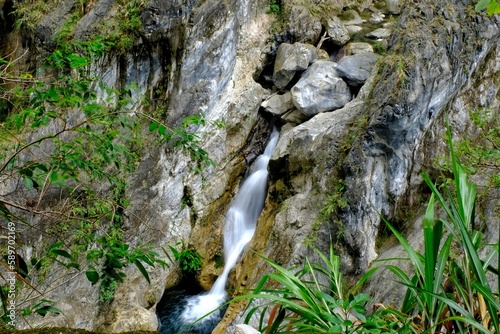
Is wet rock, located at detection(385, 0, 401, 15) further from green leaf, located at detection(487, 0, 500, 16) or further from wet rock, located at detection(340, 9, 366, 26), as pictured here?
green leaf, located at detection(487, 0, 500, 16)

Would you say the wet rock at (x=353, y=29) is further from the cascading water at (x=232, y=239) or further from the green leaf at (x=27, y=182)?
the green leaf at (x=27, y=182)

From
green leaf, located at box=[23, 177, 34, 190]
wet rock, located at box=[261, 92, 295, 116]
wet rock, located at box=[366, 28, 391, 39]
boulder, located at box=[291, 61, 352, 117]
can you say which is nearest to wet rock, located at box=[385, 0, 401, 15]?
wet rock, located at box=[366, 28, 391, 39]

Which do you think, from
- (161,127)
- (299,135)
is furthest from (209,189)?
(161,127)

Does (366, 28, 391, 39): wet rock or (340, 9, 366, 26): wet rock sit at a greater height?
(340, 9, 366, 26): wet rock

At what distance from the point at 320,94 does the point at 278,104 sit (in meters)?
0.89

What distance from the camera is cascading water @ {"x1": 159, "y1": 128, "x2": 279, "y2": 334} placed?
6.98 metres

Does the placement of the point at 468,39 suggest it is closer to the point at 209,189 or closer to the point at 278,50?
the point at 278,50

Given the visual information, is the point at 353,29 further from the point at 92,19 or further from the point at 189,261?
the point at 189,261

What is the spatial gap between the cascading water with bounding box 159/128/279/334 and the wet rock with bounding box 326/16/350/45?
8.42 ft

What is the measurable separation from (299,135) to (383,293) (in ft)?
10.3

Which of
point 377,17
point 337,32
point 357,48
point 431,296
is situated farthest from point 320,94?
point 431,296

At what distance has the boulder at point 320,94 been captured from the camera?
26.9 ft

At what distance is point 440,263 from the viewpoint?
73.5 inches

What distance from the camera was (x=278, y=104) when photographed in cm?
874
